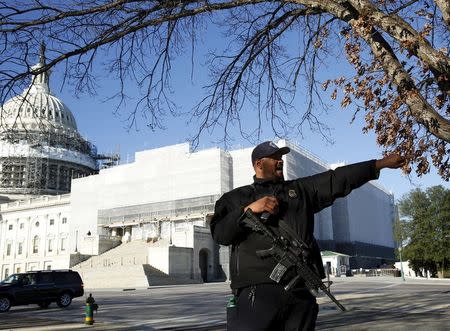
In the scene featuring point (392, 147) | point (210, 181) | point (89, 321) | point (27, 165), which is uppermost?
point (27, 165)

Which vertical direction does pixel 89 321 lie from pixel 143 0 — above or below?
below

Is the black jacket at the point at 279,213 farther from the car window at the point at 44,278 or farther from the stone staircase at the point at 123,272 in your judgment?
the stone staircase at the point at 123,272

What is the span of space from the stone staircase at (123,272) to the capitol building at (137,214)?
0.15 meters

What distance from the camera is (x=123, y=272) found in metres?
52.8

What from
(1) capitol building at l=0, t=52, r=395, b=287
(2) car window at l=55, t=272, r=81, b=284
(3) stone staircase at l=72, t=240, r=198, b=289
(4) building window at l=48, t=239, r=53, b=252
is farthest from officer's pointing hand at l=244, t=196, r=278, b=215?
(4) building window at l=48, t=239, r=53, b=252

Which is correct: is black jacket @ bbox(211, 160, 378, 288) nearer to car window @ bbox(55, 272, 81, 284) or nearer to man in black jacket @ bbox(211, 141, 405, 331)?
man in black jacket @ bbox(211, 141, 405, 331)

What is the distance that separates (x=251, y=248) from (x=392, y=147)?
3.56 m

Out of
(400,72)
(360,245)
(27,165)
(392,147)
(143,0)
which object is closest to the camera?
(400,72)

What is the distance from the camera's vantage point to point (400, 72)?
18.1 feet

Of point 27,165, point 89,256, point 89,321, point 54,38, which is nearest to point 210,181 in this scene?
point 89,256

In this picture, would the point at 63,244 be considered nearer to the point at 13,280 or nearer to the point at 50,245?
the point at 50,245

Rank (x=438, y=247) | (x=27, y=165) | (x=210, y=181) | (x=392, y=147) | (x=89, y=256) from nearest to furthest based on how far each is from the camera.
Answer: (x=392, y=147) → (x=438, y=247) → (x=89, y=256) → (x=210, y=181) → (x=27, y=165)

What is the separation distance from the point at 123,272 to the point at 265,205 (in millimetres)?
51926

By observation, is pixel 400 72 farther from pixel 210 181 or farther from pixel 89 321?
pixel 210 181
